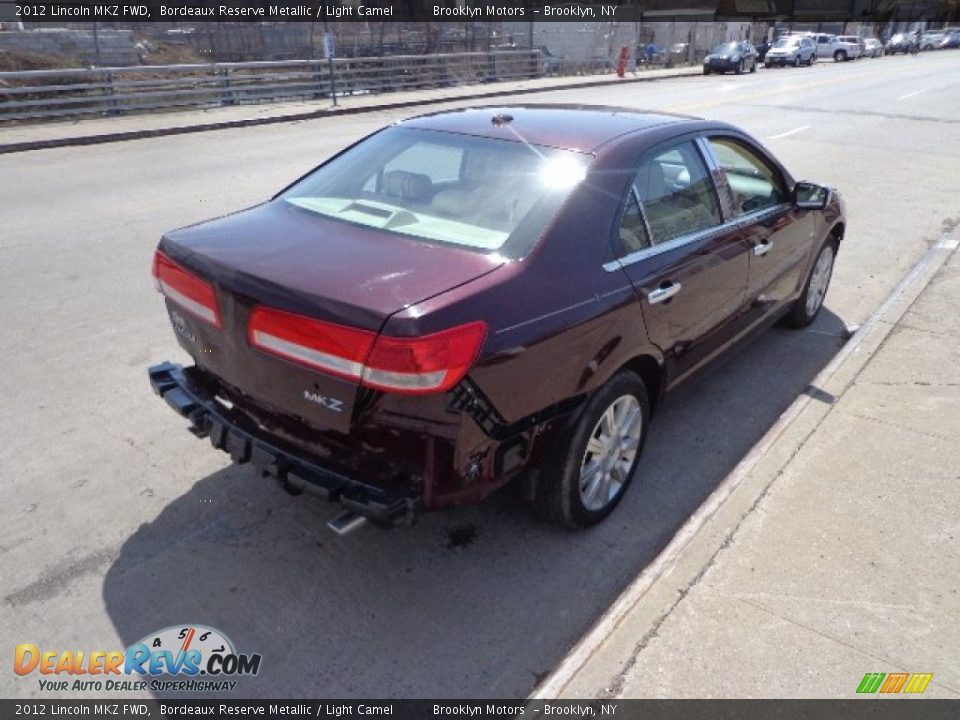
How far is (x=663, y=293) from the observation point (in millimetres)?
3342

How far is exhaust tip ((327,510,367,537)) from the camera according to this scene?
8.50ft

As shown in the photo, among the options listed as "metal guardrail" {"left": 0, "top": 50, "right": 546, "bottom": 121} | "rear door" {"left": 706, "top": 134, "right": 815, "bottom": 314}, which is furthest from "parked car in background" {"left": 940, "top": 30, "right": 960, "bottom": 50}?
"rear door" {"left": 706, "top": 134, "right": 815, "bottom": 314}

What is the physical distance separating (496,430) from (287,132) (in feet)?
47.2

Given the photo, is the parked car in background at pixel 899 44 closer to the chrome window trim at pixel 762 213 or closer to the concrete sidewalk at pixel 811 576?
the chrome window trim at pixel 762 213

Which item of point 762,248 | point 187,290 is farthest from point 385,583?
point 762,248

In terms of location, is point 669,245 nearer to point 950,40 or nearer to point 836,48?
point 836,48

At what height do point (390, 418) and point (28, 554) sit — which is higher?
point (390, 418)

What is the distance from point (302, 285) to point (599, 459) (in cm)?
146

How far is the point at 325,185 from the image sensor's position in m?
3.65

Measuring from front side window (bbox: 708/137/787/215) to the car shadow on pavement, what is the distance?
4.18 ft

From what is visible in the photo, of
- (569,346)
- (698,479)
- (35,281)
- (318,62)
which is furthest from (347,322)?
(318,62)

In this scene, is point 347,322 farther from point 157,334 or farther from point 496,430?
point 157,334

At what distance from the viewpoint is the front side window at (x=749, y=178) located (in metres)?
4.23

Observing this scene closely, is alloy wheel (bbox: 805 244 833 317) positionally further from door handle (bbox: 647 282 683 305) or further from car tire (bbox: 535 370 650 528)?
car tire (bbox: 535 370 650 528)
